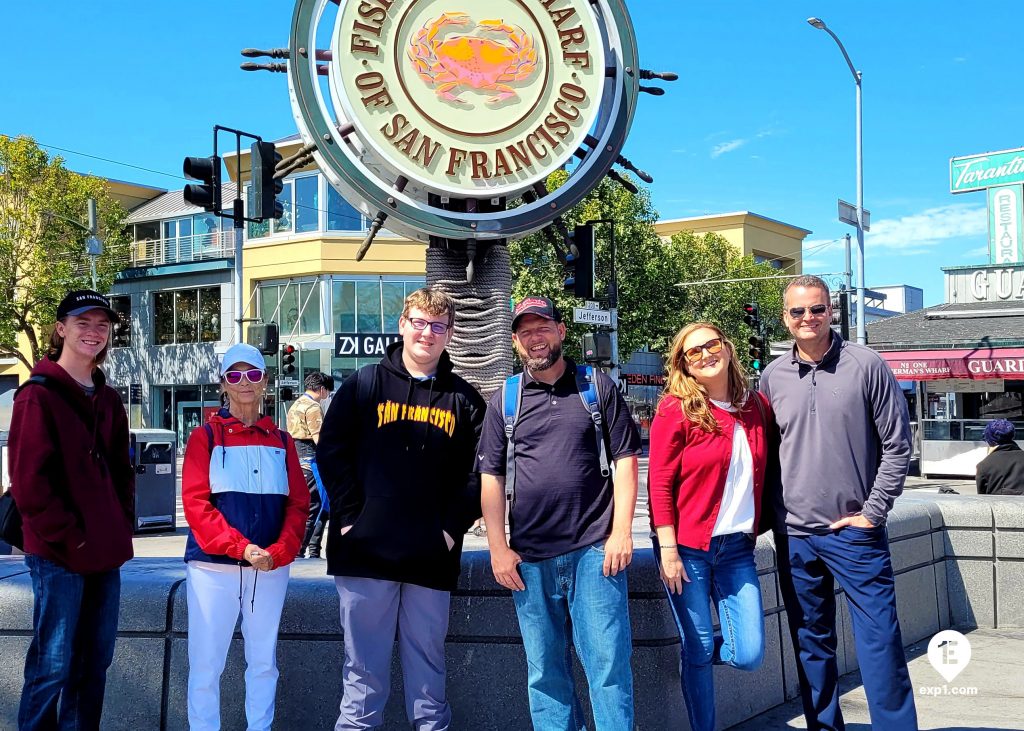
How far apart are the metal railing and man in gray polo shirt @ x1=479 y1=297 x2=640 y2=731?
74.0ft

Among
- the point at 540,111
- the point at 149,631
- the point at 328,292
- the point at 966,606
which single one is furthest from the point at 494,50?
the point at 328,292

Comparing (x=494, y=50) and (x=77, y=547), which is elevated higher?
(x=494, y=50)

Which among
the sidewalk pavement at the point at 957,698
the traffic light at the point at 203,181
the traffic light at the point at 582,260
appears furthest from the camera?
the traffic light at the point at 203,181

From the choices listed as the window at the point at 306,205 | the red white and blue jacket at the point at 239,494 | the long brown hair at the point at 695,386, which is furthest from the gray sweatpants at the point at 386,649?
the window at the point at 306,205

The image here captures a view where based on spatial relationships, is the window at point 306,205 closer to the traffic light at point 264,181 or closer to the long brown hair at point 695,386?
the traffic light at point 264,181

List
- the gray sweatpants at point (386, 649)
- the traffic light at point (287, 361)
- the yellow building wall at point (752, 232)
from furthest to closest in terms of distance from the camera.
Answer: the yellow building wall at point (752, 232), the traffic light at point (287, 361), the gray sweatpants at point (386, 649)

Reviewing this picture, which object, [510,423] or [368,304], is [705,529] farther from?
[368,304]

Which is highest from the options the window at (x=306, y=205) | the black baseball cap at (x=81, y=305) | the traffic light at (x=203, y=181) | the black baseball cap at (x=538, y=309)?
the window at (x=306, y=205)

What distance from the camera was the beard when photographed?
3.88 metres

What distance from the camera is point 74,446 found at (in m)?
3.82

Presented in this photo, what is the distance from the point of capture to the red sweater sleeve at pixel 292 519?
403 centimetres

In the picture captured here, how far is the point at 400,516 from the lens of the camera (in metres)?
3.82

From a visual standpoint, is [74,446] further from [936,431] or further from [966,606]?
[936,431]

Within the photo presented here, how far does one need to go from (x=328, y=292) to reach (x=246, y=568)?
32.6 metres
